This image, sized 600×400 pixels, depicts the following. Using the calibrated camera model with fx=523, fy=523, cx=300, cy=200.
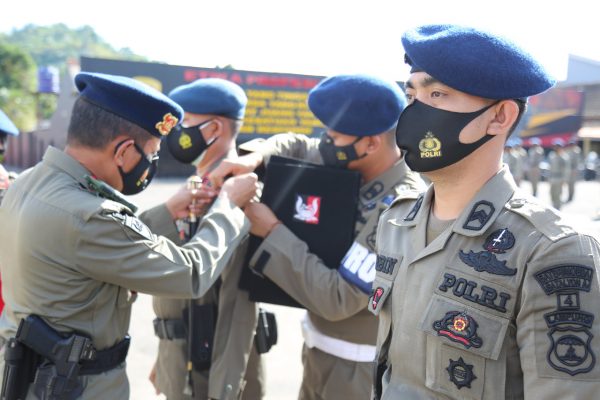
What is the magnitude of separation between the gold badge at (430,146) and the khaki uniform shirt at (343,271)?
834mm

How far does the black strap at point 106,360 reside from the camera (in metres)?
1.97

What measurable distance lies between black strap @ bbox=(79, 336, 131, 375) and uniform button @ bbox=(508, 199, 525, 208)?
5.13 feet

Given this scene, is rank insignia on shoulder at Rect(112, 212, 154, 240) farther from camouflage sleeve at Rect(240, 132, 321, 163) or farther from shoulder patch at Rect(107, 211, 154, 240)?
camouflage sleeve at Rect(240, 132, 321, 163)

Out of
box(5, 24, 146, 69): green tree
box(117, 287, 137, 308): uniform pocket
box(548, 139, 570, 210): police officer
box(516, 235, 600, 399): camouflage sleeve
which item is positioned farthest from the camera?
box(5, 24, 146, 69): green tree

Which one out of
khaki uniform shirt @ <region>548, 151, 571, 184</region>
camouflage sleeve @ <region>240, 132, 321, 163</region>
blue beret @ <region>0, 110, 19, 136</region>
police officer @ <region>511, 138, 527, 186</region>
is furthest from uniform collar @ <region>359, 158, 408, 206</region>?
police officer @ <region>511, 138, 527, 186</region>

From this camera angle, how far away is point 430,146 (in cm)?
146

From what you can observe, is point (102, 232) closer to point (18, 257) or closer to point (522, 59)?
point (18, 257)

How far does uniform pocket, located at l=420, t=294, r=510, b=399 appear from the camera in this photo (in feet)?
4.13

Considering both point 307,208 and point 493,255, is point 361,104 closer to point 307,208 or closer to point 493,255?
point 307,208

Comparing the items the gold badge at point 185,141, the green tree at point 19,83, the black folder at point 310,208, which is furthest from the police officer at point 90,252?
the green tree at point 19,83

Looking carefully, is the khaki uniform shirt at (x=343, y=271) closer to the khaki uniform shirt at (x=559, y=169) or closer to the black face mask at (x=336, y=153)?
the black face mask at (x=336, y=153)

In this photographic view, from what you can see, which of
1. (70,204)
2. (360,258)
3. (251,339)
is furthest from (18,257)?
(360,258)

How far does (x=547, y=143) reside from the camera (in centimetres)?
2784

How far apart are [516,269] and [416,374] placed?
394 millimetres
